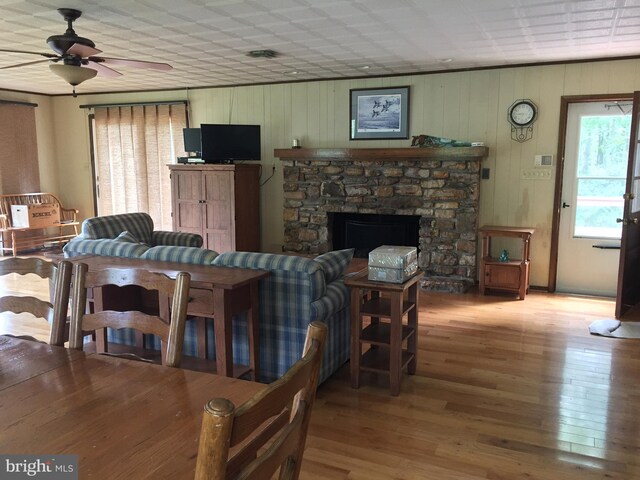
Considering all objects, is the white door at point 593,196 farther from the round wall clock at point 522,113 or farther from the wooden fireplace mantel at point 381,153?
the wooden fireplace mantel at point 381,153

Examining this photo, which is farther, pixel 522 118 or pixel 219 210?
pixel 219 210

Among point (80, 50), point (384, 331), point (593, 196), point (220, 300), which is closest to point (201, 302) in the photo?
point (220, 300)

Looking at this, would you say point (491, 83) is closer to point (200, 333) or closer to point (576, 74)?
point (576, 74)

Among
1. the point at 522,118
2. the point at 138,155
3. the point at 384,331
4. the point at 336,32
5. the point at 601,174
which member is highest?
the point at 336,32

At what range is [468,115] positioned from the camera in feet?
18.3

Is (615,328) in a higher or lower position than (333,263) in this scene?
lower

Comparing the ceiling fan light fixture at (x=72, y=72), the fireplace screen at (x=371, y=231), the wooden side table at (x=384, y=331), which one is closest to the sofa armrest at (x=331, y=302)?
the wooden side table at (x=384, y=331)

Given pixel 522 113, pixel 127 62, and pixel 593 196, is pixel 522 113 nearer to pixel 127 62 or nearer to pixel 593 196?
pixel 593 196

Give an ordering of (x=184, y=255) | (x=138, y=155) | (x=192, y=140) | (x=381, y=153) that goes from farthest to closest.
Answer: (x=138, y=155), (x=192, y=140), (x=381, y=153), (x=184, y=255)

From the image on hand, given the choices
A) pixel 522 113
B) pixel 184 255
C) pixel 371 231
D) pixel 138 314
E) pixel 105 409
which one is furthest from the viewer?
pixel 371 231

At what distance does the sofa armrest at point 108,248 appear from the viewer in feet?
11.0

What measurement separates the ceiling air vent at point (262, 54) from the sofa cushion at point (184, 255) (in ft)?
7.61

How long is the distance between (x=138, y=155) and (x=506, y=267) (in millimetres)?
5164

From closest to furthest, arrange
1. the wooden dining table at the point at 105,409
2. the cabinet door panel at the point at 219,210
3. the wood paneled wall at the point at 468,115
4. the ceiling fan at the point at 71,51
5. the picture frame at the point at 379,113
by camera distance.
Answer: the wooden dining table at the point at 105,409 < the ceiling fan at the point at 71,51 < the wood paneled wall at the point at 468,115 < the picture frame at the point at 379,113 < the cabinet door panel at the point at 219,210
